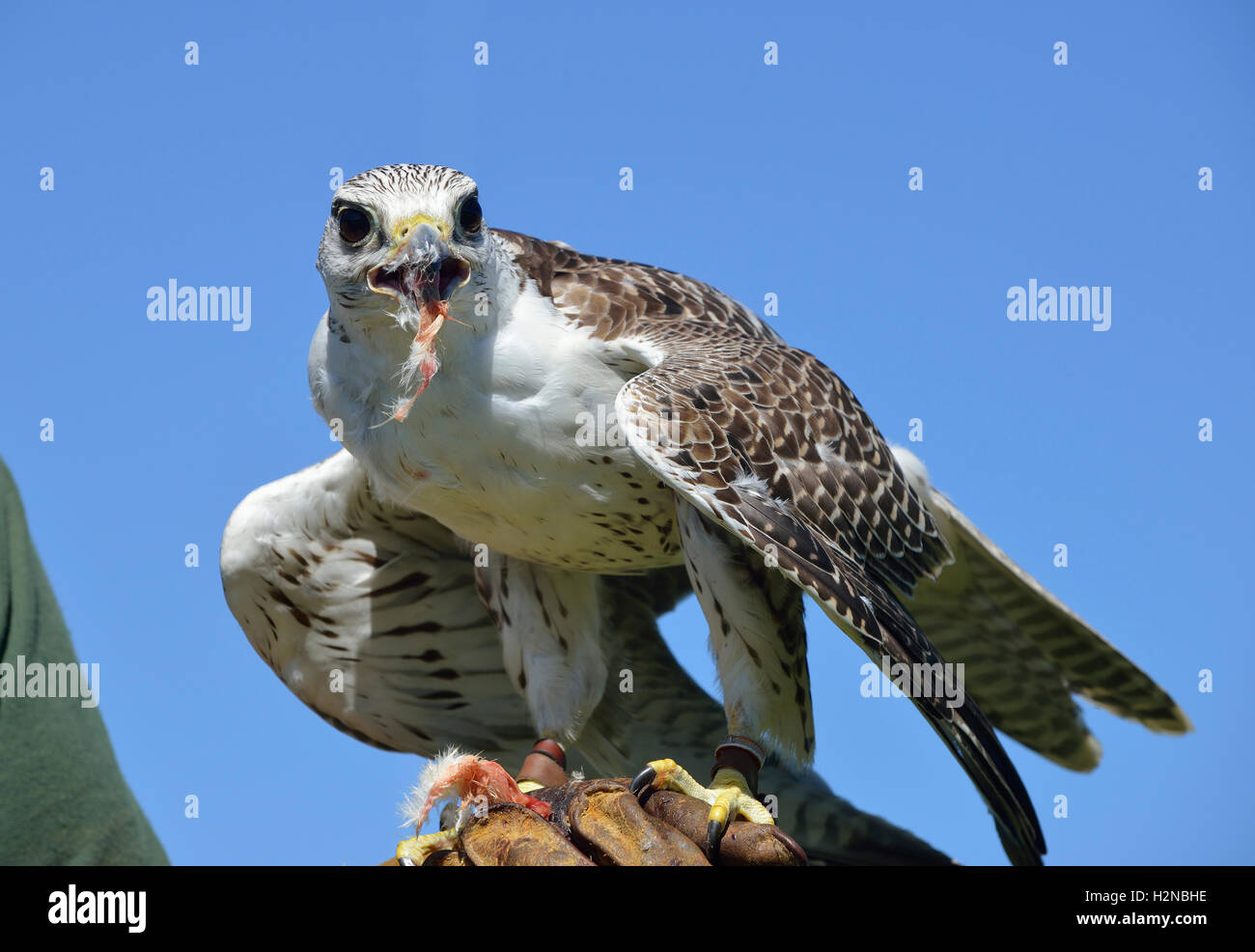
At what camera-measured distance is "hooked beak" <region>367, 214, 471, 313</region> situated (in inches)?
125

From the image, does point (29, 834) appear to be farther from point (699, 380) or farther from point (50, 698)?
point (699, 380)

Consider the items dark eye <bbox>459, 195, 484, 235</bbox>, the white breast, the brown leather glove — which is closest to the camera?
the brown leather glove

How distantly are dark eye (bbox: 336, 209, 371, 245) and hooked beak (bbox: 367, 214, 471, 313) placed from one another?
0.36ft

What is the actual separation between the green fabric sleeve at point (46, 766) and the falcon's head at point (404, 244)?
120 cm

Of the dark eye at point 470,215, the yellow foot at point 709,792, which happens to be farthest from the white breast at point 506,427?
the yellow foot at point 709,792

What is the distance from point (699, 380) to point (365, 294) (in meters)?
0.93

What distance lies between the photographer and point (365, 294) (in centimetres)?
331

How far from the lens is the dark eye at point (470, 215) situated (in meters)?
3.35

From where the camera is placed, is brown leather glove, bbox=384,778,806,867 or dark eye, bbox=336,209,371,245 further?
dark eye, bbox=336,209,371,245

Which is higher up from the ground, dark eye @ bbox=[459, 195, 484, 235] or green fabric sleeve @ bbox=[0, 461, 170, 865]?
dark eye @ bbox=[459, 195, 484, 235]

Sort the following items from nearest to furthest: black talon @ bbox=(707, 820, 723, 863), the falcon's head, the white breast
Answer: black talon @ bbox=(707, 820, 723, 863), the falcon's head, the white breast

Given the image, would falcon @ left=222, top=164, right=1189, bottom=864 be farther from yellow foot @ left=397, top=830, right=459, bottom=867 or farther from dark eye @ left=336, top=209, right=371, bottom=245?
yellow foot @ left=397, top=830, right=459, bottom=867

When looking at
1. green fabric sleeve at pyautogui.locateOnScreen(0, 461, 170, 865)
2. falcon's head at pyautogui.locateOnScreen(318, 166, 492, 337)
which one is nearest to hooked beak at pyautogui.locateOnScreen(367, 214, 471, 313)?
falcon's head at pyautogui.locateOnScreen(318, 166, 492, 337)

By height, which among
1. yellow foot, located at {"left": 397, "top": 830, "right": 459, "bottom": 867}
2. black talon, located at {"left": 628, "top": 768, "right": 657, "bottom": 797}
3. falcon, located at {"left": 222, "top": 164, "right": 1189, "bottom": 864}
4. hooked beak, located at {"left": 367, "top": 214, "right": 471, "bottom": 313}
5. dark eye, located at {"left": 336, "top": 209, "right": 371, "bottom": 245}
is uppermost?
dark eye, located at {"left": 336, "top": 209, "right": 371, "bottom": 245}
